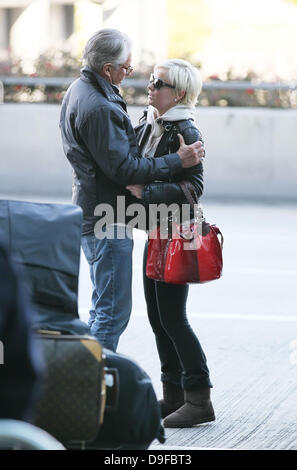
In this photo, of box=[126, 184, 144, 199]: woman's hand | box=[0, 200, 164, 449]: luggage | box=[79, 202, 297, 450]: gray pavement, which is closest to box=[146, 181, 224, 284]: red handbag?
box=[126, 184, 144, 199]: woman's hand

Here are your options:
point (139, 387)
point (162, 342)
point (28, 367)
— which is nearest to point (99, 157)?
point (162, 342)

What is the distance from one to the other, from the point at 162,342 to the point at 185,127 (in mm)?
1077

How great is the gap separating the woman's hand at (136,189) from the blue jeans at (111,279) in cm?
16

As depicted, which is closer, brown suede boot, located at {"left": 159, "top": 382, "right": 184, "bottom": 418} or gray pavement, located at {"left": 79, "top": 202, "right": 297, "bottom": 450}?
gray pavement, located at {"left": 79, "top": 202, "right": 297, "bottom": 450}

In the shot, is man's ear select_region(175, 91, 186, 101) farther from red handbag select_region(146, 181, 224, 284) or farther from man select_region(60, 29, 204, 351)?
red handbag select_region(146, 181, 224, 284)

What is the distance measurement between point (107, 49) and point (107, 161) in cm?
51

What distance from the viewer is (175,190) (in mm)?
4980

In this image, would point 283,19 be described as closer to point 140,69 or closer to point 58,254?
point 140,69

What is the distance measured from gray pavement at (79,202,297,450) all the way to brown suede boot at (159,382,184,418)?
208 mm

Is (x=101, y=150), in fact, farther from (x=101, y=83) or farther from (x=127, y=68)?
(x=127, y=68)

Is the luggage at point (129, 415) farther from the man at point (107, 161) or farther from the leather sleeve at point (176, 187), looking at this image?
the leather sleeve at point (176, 187)

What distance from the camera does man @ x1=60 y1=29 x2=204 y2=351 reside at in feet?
16.0
